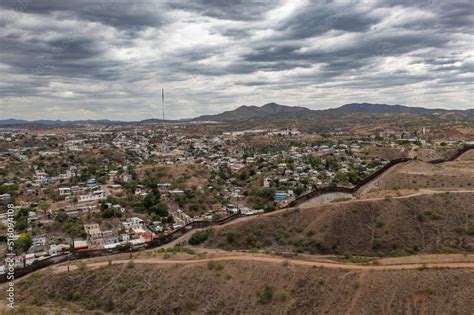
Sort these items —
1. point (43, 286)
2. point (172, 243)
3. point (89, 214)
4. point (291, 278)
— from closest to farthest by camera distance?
point (291, 278) → point (43, 286) → point (172, 243) → point (89, 214)

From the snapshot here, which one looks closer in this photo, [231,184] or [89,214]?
[89,214]

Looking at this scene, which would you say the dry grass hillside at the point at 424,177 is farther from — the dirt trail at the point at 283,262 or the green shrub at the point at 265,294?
the green shrub at the point at 265,294

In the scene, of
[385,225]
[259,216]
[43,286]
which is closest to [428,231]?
[385,225]

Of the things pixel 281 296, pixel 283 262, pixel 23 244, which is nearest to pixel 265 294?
pixel 281 296

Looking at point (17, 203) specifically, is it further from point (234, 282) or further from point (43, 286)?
point (234, 282)

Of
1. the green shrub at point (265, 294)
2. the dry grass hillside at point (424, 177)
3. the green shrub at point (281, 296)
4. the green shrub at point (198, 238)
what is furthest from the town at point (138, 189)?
the green shrub at point (281, 296)

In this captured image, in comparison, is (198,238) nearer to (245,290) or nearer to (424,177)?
(245,290)

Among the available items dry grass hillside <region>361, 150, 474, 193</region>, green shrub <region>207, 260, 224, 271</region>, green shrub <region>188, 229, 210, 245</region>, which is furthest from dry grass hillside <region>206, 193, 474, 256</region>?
green shrub <region>207, 260, 224, 271</region>

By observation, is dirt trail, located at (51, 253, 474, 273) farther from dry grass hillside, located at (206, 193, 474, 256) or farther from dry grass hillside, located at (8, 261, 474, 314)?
dry grass hillside, located at (206, 193, 474, 256)
